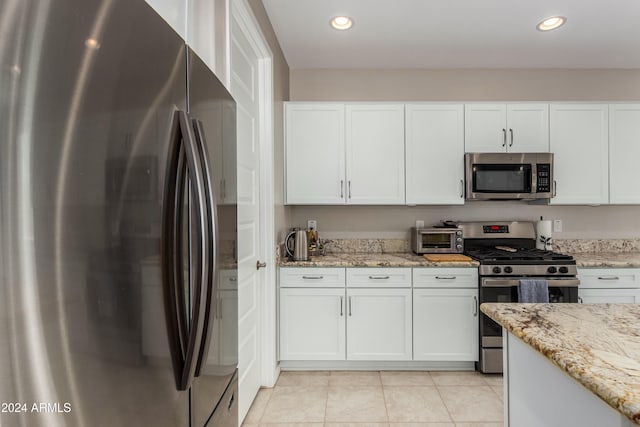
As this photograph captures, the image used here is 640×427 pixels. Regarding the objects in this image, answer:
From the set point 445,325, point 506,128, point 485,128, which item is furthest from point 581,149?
point 445,325

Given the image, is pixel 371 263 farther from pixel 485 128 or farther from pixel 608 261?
pixel 608 261

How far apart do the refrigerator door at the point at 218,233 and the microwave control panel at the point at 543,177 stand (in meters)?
2.80

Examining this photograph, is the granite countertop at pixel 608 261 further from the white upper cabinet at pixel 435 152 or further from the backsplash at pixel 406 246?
the white upper cabinet at pixel 435 152

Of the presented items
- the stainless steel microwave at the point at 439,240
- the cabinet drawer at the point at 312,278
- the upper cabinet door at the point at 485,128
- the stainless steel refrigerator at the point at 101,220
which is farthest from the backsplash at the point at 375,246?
the stainless steel refrigerator at the point at 101,220

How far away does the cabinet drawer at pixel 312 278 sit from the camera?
2.91m

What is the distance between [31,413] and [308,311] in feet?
8.34

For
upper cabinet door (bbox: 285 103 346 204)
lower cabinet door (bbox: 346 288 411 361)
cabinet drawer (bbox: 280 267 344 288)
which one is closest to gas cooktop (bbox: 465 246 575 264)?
lower cabinet door (bbox: 346 288 411 361)

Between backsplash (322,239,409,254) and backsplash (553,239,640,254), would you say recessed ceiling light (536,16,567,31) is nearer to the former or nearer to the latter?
backsplash (553,239,640,254)

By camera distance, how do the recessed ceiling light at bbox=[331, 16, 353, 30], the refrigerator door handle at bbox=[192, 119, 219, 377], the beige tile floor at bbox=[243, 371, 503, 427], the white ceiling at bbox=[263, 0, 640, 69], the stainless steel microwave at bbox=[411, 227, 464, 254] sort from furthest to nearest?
the stainless steel microwave at bbox=[411, 227, 464, 254]
the recessed ceiling light at bbox=[331, 16, 353, 30]
the white ceiling at bbox=[263, 0, 640, 69]
the beige tile floor at bbox=[243, 371, 503, 427]
the refrigerator door handle at bbox=[192, 119, 219, 377]

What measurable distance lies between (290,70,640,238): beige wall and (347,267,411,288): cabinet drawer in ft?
2.30

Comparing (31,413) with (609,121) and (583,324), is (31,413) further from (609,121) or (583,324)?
(609,121)

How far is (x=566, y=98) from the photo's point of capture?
139 inches

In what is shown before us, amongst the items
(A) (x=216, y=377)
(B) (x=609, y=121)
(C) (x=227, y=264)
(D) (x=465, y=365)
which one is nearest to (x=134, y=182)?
(C) (x=227, y=264)

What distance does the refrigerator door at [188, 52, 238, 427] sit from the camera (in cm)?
94
